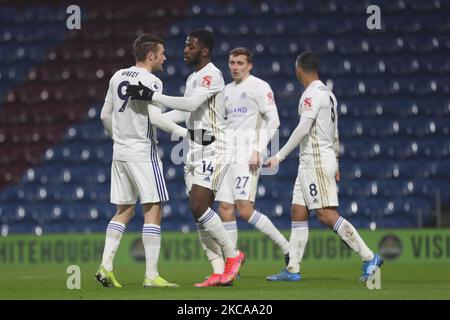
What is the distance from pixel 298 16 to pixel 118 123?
782 centimetres

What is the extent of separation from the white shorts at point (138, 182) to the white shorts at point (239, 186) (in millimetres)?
1766

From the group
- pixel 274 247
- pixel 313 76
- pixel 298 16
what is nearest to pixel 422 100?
pixel 298 16

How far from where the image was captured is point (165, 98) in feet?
22.2

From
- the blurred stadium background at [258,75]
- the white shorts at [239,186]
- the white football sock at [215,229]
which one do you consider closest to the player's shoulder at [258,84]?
the white shorts at [239,186]

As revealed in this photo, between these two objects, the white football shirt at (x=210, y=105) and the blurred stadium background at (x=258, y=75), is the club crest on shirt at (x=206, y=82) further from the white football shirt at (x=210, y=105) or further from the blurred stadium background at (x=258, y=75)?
the blurred stadium background at (x=258, y=75)

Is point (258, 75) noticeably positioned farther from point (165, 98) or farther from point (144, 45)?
point (165, 98)

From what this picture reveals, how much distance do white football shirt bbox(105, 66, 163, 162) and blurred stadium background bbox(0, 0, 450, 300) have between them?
238 inches

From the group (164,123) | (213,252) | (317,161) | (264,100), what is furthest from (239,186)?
(164,123)

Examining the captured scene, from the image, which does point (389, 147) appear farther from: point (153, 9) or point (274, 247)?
point (153, 9)

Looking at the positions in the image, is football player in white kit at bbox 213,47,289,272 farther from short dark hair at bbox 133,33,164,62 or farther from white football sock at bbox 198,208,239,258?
short dark hair at bbox 133,33,164,62

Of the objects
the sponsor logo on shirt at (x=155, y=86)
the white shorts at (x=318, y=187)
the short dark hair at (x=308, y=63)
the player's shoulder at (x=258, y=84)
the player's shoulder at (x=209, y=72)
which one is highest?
the short dark hair at (x=308, y=63)

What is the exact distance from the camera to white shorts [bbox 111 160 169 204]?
6.96m

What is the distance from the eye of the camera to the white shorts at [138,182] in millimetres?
6957

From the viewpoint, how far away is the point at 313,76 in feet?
26.3
